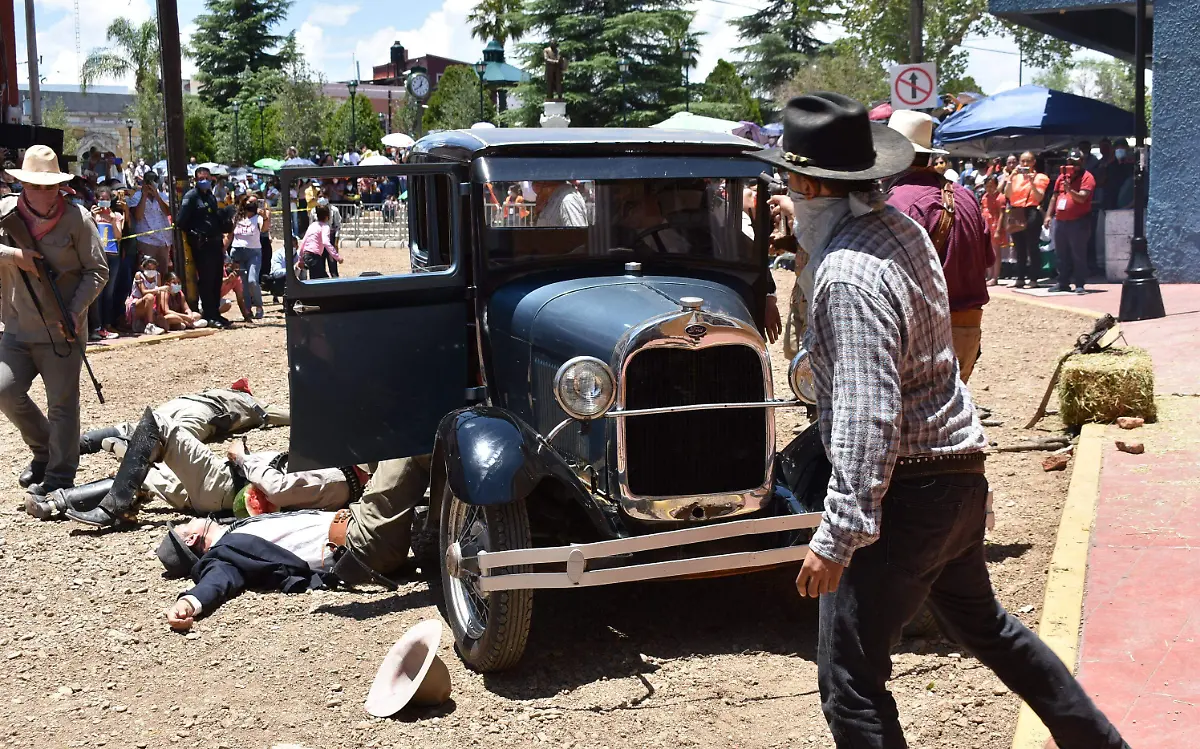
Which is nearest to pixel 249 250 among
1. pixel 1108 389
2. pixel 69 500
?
pixel 69 500

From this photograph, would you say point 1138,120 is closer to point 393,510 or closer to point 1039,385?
point 1039,385

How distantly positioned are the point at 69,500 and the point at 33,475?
0.99 meters

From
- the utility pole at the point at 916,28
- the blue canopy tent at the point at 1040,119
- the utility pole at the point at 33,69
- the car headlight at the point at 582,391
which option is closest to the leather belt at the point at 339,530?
the car headlight at the point at 582,391

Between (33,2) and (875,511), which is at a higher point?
(33,2)

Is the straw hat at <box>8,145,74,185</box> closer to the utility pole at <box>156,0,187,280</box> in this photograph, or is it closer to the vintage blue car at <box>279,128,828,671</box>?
the vintage blue car at <box>279,128,828,671</box>

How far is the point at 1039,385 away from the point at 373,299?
6.79 metres

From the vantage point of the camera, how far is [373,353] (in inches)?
233

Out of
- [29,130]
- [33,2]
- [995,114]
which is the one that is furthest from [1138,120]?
[33,2]

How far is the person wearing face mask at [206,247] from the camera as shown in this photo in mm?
16281

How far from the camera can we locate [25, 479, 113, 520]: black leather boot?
23.7 ft

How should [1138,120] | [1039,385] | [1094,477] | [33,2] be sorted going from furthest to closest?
[33,2] < [1138,120] < [1039,385] < [1094,477]

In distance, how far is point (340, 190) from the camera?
29266mm

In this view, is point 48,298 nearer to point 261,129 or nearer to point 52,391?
point 52,391

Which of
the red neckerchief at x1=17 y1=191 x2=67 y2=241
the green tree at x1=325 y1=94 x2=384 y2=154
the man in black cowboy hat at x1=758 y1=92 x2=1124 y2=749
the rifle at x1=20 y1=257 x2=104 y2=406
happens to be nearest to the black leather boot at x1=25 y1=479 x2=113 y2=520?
the rifle at x1=20 y1=257 x2=104 y2=406
